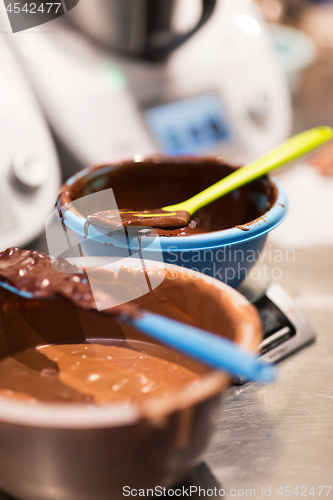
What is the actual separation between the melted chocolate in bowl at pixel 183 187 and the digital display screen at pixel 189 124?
0.71 feet

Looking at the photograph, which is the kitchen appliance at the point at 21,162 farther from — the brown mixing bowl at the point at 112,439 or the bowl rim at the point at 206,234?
the brown mixing bowl at the point at 112,439

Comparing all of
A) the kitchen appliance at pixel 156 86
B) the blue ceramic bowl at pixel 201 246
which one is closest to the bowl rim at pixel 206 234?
the blue ceramic bowl at pixel 201 246

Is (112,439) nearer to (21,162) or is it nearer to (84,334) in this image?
(84,334)

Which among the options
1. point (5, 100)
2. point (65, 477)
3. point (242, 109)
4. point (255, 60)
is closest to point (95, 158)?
point (5, 100)

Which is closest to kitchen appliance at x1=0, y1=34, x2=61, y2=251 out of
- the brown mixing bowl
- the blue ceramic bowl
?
the blue ceramic bowl

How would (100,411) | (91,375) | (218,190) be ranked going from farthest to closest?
(218,190) → (91,375) → (100,411)

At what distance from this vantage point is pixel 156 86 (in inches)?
36.9

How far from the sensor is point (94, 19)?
33.5 inches

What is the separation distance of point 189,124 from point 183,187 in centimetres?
29

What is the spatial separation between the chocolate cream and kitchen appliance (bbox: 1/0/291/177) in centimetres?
44

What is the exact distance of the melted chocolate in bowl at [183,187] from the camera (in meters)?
0.67

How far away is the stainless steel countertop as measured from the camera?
45 centimetres

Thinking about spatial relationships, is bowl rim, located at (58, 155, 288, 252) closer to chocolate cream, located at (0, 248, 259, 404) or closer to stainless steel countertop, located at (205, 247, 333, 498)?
chocolate cream, located at (0, 248, 259, 404)

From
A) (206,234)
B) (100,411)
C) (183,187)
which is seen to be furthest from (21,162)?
(100,411)
